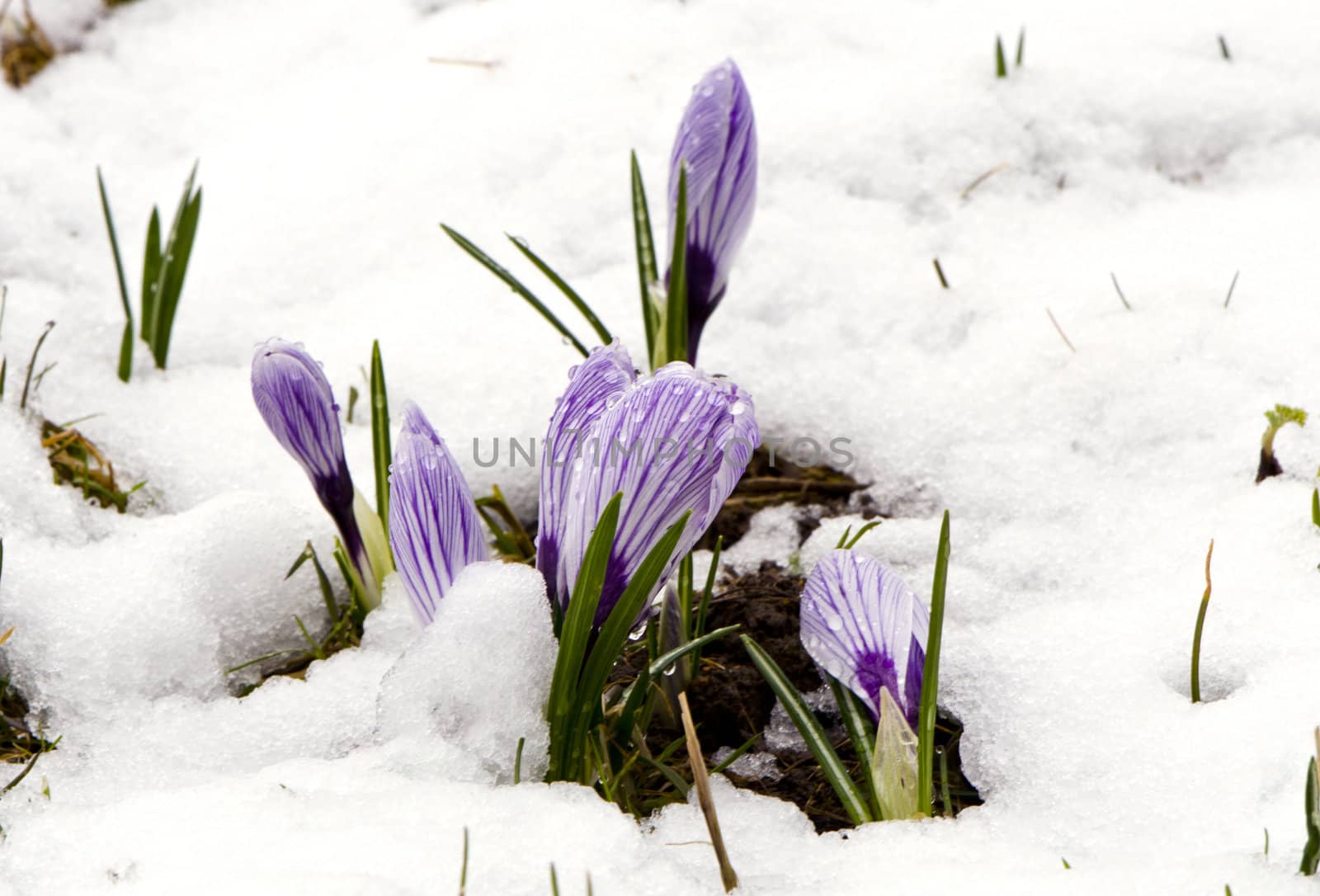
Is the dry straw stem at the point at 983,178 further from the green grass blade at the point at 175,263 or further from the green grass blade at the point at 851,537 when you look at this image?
the green grass blade at the point at 175,263

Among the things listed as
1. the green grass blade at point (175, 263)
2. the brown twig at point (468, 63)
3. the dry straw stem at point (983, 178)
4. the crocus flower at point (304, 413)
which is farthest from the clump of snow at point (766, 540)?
the brown twig at point (468, 63)

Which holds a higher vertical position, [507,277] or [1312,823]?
[507,277]

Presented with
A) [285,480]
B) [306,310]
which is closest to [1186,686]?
[285,480]

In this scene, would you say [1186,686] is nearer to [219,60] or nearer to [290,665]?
[290,665]

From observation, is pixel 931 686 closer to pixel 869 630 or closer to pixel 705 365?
pixel 869 630

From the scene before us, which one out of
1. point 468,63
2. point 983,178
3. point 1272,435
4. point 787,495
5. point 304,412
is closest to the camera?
point 304,412

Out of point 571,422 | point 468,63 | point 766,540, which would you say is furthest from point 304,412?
point 468,63
